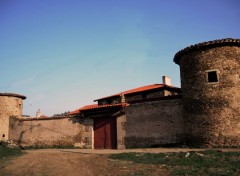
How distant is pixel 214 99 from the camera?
13.1m

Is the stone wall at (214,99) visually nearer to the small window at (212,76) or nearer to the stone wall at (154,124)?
the small window at (212,76)

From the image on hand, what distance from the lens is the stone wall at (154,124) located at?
14.7 m

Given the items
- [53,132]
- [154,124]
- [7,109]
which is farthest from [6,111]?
[154,124]

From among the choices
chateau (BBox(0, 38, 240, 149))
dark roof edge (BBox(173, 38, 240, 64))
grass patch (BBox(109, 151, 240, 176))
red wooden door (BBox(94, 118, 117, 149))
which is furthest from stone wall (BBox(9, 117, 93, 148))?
dark roof edge (BBox(173, 38, 240, 64))

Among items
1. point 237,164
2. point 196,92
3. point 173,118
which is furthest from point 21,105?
point 237,164

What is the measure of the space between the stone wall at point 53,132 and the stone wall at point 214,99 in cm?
826

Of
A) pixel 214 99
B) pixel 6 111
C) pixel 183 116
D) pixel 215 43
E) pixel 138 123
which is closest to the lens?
pixel 214 99

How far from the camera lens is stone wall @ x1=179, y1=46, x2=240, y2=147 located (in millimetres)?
12680

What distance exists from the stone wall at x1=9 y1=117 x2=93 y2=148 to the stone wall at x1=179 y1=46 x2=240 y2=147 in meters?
8.26

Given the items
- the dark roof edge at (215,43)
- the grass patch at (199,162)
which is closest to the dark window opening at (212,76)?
the dark roof edge at (215,43)

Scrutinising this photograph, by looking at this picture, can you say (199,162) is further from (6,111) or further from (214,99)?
(6,111)

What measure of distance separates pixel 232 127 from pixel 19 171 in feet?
34.2

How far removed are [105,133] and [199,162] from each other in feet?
32.6

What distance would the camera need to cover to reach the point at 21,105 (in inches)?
933
